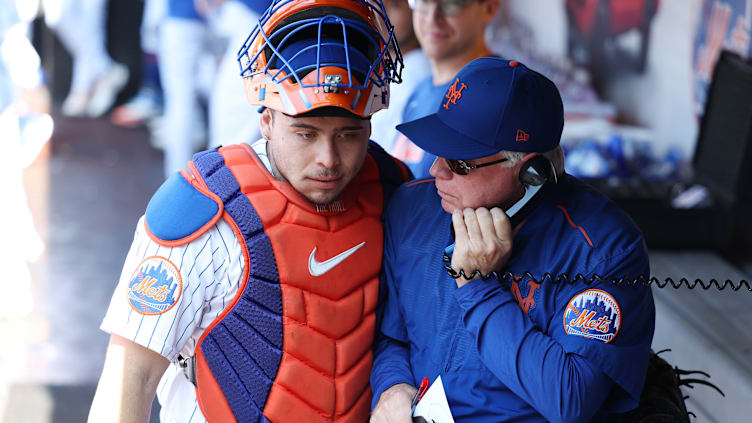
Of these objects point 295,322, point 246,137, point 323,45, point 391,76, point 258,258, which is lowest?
point 246,137

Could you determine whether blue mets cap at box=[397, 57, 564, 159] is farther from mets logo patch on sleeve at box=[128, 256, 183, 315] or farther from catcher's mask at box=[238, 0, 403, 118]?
mets logo patch on sleeve at box=[128, 256, 183, 315]

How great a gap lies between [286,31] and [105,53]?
7.81 m

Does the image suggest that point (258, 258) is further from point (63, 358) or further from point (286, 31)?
point (63, 358)

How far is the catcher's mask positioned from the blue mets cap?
0.55 ft

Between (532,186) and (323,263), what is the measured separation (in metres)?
0.52

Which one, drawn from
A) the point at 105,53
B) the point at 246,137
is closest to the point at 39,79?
the point at 105,53

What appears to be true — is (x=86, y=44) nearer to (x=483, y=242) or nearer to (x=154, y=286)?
(x=154, y=286)

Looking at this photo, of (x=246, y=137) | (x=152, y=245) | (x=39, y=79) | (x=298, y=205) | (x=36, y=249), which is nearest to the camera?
(x=152, y=245)

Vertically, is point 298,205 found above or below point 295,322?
above

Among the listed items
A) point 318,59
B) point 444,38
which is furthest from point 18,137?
point 318,59

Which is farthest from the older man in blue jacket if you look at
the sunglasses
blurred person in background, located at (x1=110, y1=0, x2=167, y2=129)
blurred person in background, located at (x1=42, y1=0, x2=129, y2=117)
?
blurred person in background, located at (x1=42, y1=0, x2=129, y2=117)

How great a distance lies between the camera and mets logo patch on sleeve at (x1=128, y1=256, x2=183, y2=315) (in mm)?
1768

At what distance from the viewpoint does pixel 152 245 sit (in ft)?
5.88

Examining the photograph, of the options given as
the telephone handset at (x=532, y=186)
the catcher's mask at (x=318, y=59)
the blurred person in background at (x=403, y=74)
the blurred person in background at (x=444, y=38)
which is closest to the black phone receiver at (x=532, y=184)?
the telephone handset at (x=532, y=186)
